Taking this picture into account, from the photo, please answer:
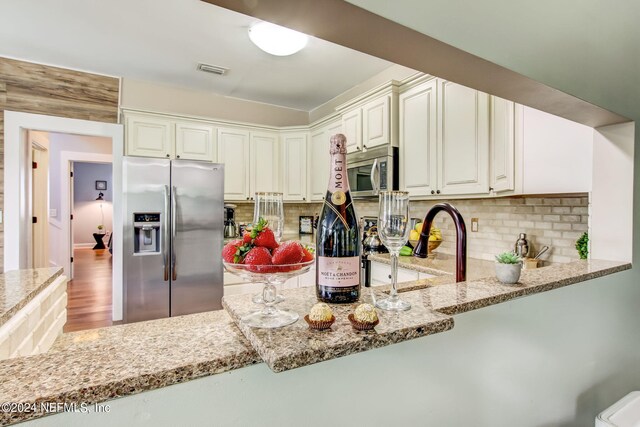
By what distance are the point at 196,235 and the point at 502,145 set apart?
103 inches

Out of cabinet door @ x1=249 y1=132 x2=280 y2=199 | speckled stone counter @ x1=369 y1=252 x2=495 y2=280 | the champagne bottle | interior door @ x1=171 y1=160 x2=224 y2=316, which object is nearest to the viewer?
the champagne bottle

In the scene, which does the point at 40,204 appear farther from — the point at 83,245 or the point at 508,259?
the point at 83,245

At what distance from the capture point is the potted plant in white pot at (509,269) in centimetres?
112

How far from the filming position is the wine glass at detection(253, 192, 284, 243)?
91 cm

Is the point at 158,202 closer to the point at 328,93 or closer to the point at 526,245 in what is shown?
the point at 328,93

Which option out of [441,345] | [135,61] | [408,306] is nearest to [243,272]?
[408,306]

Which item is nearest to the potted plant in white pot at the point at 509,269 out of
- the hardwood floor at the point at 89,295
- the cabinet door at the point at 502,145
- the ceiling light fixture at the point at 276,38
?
the cabinet door at the point at 502,145

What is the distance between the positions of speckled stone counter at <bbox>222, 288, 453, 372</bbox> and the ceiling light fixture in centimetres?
208

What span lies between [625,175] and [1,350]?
2354 mm

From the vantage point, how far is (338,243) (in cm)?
82

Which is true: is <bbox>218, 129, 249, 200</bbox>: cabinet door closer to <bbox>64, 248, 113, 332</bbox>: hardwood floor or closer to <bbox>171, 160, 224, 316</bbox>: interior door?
<bbox>171, 160, 224, 316</bbox>: interior door

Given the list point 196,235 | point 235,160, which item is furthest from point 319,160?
point 196,235

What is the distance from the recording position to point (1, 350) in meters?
0.80

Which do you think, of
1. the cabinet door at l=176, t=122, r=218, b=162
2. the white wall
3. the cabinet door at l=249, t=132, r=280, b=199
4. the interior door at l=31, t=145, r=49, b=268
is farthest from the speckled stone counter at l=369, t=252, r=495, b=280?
the white wall
